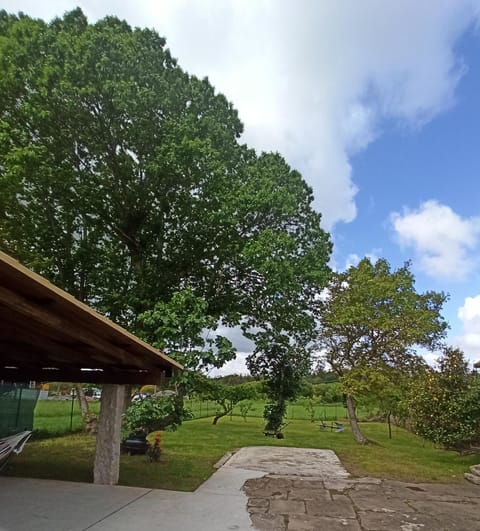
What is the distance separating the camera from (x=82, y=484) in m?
6.46

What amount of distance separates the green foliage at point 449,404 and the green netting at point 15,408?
958cm

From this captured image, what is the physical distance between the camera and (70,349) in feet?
18.3

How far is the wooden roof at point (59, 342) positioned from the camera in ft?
11.3

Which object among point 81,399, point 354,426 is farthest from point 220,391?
point 354,426

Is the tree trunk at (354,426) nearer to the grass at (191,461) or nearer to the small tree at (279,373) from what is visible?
the grass at (191,461)

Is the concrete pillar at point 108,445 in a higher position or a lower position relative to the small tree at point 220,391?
lower

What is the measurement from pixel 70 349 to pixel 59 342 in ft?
1.29

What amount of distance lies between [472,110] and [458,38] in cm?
206

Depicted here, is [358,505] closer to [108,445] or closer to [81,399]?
[108,445]

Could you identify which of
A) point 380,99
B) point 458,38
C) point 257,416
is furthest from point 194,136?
point 257,416

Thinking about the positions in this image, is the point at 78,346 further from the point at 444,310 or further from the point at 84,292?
the point at 444,310

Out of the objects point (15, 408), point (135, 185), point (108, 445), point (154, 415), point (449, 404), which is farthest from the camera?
point (135, 185)

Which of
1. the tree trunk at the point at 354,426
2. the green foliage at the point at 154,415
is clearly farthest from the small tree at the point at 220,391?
the tree trunk at the point at 354,426

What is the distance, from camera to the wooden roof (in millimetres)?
3449
